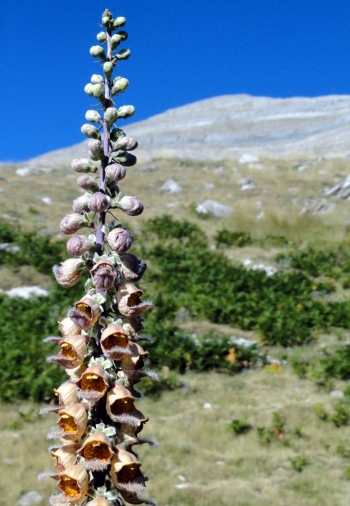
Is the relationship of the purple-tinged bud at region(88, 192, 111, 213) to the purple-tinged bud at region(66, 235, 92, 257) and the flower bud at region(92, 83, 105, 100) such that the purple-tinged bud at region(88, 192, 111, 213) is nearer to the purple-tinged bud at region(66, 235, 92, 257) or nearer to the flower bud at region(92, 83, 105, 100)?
the purple-tinged bud at region(66, 235, 92, 257)

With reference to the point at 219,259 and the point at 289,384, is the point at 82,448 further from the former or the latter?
the point at 219,259

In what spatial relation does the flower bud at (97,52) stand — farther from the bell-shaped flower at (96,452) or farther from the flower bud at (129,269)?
the bell-shaped flower at (96,452)

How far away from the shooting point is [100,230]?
2188mm

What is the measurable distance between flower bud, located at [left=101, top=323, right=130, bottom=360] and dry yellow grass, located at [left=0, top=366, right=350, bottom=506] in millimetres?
3988

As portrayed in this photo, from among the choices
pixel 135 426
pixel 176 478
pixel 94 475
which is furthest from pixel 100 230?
pixel 176 478

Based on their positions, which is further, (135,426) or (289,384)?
(289,384)

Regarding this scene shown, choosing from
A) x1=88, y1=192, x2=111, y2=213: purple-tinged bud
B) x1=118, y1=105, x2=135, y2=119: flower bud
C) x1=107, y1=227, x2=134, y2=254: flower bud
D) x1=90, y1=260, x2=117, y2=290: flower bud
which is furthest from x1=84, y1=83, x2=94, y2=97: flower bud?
x1=90, y1=260, x2=117, y2=290: flower bud

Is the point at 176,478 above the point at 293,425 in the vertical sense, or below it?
below

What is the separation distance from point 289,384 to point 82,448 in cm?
680

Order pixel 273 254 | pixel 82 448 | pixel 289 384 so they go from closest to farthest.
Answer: pixel 82 448, pixel 289 384, pixel 273 254

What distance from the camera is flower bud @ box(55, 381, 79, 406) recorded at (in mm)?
2066

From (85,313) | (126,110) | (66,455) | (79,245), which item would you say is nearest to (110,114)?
(126,110)

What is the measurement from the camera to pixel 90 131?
2.31 meters

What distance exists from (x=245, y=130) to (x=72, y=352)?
150 feet
